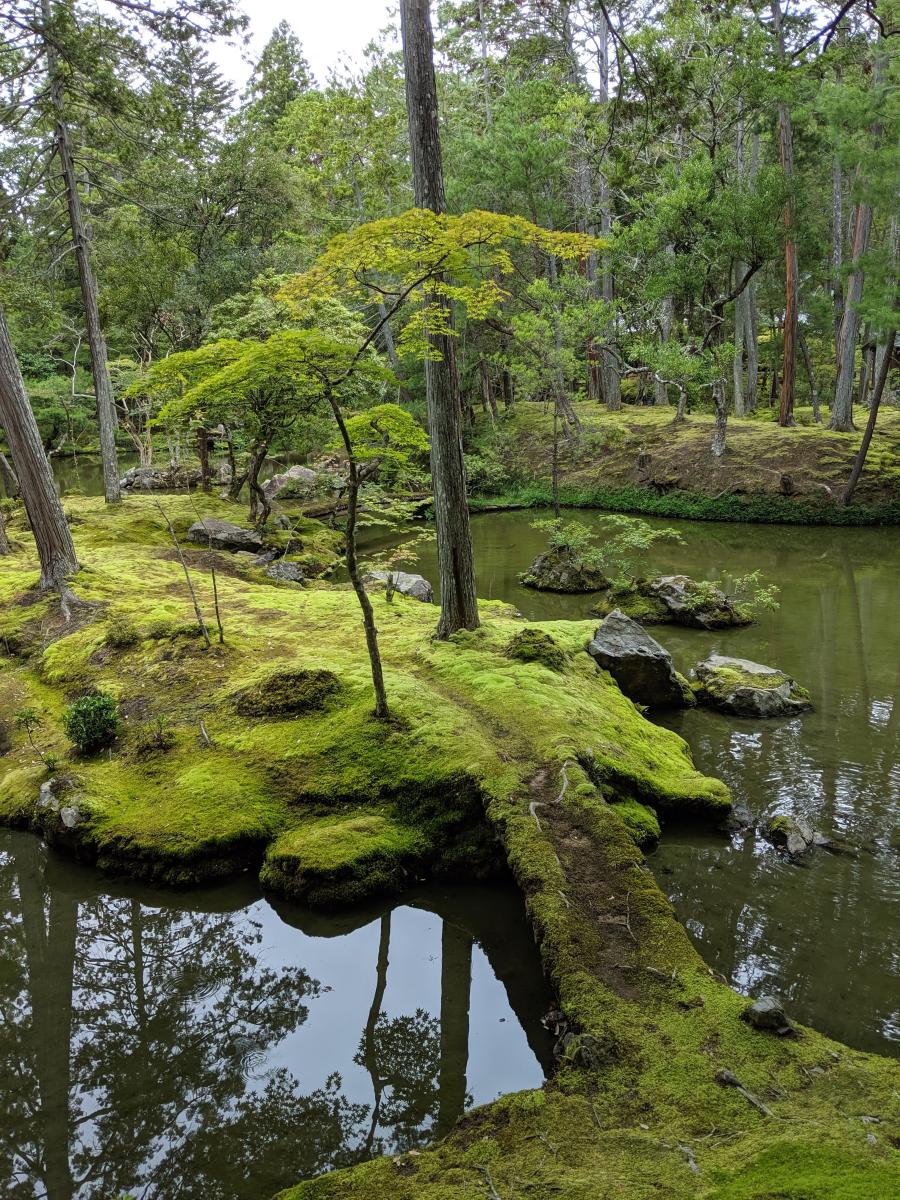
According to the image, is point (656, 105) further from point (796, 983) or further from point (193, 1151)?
point (193, 1151)

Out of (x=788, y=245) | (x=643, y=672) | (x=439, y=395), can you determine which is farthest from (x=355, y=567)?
(x=788, y=245)

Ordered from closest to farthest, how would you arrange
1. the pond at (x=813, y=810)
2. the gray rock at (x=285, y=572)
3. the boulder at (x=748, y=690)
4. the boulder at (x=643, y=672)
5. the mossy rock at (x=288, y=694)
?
the pond at (x=813, y=810)
the mossy rock at (x=288, y=694)
the boulder at (x=748, y=690)
the boulder at (x=643, y=672)
the gray rock at (x=285, y=572)

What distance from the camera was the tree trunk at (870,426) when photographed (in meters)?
17.3

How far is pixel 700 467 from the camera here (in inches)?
894

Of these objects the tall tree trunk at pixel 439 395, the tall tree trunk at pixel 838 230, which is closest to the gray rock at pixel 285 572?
the tall tree trunk at pixel 439 395

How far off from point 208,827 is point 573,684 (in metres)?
4.05

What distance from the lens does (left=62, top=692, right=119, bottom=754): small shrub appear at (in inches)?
275

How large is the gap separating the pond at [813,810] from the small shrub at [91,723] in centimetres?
526

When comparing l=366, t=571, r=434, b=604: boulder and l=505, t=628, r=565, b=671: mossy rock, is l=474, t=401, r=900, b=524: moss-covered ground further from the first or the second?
l=505, t=628, r=565, b=671: mossy rock

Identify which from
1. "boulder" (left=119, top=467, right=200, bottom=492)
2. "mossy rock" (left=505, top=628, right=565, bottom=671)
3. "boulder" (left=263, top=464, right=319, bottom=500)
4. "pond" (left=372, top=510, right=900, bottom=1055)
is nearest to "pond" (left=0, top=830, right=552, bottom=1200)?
"pond" (left=372, top=510, right=900, bottom=1055)

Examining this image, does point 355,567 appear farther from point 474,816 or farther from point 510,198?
point 510,198

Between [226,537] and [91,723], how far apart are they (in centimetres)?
972

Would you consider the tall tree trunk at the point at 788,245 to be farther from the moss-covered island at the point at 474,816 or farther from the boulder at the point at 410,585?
the moss-covered island at the point at 474,816

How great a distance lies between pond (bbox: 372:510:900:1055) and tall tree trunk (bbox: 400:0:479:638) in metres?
3.07
